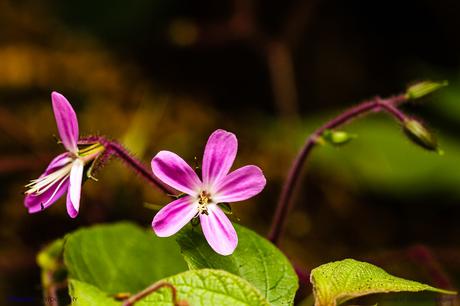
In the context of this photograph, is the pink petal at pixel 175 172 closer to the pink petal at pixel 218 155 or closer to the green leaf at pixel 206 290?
the pink petal at pixel 218 155

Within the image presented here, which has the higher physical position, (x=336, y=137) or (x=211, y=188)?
(x=336, y=137)

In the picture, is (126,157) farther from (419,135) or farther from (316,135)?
(419,135)

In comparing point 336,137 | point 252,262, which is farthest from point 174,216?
point 336,137

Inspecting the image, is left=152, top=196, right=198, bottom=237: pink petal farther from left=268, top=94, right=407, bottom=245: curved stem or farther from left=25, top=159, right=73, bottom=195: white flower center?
left=268, top=94, right=407, bottom=245: curved stem

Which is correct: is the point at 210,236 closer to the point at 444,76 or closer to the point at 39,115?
the point at 39,115

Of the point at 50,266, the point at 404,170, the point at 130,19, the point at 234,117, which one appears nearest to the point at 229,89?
the point at 234,117

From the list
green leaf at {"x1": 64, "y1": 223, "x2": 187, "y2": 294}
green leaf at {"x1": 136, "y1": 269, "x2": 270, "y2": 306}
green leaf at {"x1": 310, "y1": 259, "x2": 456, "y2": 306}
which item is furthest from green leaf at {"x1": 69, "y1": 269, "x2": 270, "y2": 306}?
green leaf at {"x1": 64, "y1": 223, "x2": 187, "y2": 294}
